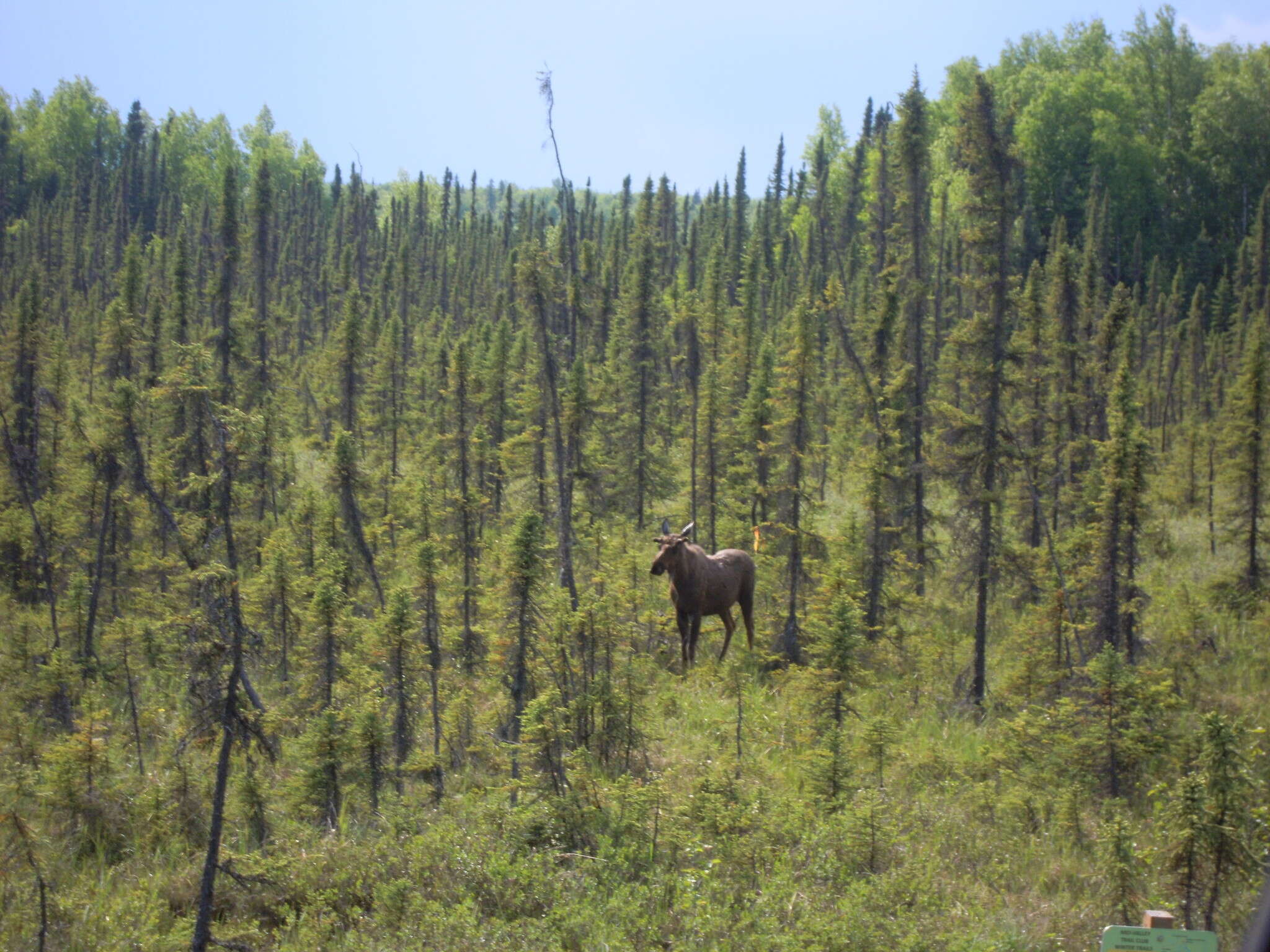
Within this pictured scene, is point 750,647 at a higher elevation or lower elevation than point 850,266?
lower

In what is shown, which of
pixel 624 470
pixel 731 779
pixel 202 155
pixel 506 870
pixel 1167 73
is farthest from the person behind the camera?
pixel 202 155

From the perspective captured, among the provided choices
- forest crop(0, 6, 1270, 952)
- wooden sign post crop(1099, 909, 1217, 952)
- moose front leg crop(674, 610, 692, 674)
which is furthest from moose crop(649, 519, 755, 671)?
wooden sign post crop(1099, 909, 1217, 952)

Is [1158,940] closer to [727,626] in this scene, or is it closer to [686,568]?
[686,568]

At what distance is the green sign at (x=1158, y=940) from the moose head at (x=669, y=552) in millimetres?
10351

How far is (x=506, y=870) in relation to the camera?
8.42 meters

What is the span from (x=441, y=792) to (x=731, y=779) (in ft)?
13.2

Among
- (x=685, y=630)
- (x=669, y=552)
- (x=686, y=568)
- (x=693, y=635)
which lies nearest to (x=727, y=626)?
(x=693, y=635)

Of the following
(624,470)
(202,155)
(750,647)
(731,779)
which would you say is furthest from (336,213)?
(731,779)

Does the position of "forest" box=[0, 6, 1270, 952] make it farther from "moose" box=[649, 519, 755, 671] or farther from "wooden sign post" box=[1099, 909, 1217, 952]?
"wooden sign post" box=[1099, 909, 1217, 952]

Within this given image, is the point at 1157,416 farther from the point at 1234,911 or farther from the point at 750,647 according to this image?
the point at 1234,911

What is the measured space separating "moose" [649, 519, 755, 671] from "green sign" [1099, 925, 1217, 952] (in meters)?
10.3

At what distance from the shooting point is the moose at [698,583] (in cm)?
1592

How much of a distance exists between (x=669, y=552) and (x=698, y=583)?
4.06 ft

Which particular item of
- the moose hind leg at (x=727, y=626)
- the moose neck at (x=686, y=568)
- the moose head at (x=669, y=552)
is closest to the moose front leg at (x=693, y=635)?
Answer: the moose hind leg at (x=727, y=626)
